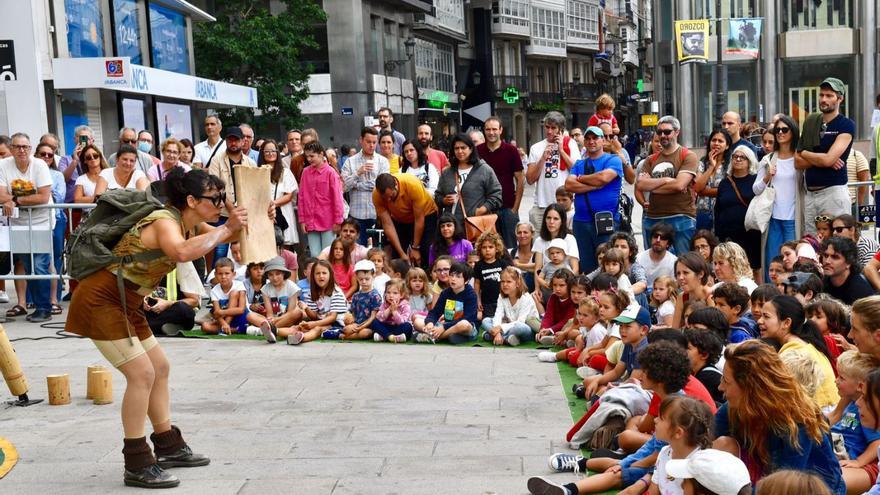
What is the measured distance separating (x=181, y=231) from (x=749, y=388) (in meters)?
3.10

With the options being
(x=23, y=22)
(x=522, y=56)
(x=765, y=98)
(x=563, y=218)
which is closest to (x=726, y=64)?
(x=765, y=98)

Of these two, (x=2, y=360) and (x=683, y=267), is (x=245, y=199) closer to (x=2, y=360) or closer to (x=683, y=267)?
(x=2, y=360)

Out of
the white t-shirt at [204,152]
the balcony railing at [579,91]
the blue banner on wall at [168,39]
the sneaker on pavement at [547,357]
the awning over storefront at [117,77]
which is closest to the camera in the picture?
the sneaker on pavement at [547,357]

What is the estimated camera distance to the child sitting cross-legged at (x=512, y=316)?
35.4ft

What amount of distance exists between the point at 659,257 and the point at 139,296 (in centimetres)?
605

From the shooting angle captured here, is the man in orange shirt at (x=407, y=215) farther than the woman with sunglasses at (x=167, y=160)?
No

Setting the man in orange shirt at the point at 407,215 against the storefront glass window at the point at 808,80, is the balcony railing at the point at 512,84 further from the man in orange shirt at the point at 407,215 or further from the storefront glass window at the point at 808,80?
the man in orange shirt at the point at 407,215

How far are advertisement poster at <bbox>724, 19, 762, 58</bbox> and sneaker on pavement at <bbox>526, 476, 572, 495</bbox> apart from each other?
121 ft

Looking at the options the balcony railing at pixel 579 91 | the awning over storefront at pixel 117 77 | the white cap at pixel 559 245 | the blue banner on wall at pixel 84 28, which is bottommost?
the white cap at pixel 559 245

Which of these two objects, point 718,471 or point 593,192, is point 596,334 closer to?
point 593,192

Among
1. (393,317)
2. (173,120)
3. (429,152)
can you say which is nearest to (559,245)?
(393,317)

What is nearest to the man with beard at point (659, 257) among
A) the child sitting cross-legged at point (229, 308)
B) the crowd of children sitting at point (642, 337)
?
the crowd of children sitting at point (642, 337)

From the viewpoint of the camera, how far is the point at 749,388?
4.97 m

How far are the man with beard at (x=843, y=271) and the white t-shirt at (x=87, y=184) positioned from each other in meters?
7.90
